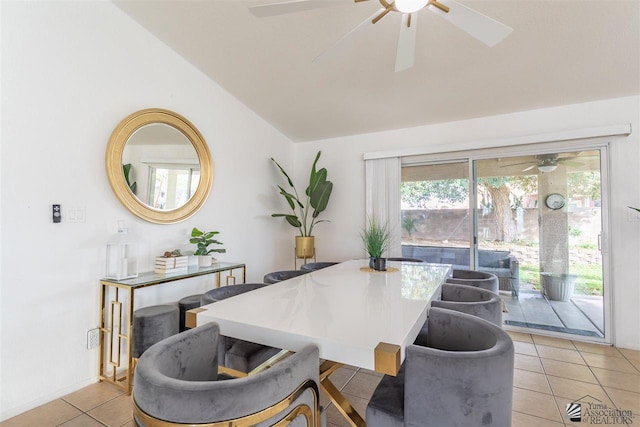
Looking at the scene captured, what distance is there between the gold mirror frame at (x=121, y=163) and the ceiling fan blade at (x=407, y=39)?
6.92ft

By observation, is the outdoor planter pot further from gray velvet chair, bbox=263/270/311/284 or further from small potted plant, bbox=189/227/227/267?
small potted plant, bbox=189/227/227/267

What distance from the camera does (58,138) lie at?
213 cm

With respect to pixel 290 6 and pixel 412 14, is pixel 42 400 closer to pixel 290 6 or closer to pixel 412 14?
pixel 290 6

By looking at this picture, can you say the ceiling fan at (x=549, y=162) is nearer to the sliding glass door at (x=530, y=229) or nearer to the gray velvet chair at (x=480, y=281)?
the sliding glass door at (x=530, y=229)

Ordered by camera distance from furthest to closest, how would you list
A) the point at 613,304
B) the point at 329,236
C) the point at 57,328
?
the point at 329,236 < the point at 613,304 < the point at 57,328

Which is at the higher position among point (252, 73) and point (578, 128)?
point (252, 73)

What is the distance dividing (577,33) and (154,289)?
13.0 feet

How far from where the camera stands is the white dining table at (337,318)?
1029mm

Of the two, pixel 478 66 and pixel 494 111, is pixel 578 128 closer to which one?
pixel 494 111

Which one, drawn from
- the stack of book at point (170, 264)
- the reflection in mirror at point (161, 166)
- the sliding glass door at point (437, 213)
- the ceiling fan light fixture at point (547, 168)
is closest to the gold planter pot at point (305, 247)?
the sliding glass door at point (437, 213)

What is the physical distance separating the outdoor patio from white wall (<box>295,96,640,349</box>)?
0.16 m

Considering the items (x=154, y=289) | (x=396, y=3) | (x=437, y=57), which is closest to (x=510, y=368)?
(x=396, y=3)

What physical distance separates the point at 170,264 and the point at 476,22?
2733 mm

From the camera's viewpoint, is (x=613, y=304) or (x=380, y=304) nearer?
(x=380, y=304)
